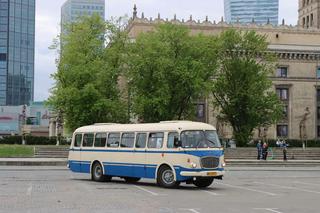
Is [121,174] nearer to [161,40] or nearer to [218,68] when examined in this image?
[161,40]

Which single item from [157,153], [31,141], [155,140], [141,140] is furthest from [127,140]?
[31,141]

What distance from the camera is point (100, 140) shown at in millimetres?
26469

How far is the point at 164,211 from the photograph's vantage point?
571 inches

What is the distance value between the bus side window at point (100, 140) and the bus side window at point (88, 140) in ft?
1.21

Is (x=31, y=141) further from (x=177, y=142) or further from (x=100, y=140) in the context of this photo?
(x=177, y=142)

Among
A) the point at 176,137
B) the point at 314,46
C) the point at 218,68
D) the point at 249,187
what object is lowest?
the point at 249,187


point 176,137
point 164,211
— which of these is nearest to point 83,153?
point 176,137

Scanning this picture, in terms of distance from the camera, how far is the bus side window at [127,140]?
24672 mm

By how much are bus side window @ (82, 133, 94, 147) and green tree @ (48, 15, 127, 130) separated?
29270 millimetres

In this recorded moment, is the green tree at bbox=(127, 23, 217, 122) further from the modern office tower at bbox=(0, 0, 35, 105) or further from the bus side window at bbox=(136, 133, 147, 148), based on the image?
the modern office tower at bbox=(0, 0, 35, 105)

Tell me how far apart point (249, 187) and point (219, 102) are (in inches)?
1950

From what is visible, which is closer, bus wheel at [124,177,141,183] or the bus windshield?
the bus windshield

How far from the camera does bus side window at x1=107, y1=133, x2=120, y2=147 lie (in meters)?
25.5

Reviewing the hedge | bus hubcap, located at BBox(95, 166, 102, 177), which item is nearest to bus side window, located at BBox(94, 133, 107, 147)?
bus hubcap, located at BBox(95, 166, 102, 177)
